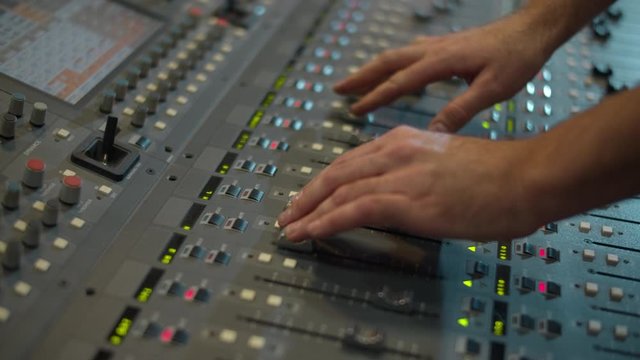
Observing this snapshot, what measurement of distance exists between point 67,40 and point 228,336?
3.82ft

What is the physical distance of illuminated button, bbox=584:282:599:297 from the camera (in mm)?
1705

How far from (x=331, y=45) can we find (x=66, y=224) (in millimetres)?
1234

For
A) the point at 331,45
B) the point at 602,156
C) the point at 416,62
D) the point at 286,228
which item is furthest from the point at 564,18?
the point at 286,228

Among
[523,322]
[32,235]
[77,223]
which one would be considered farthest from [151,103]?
[523,322]

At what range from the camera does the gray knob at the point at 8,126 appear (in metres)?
1.81

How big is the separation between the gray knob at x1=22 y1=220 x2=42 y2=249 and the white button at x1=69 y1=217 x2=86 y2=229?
0.33 ft

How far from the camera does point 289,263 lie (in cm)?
169

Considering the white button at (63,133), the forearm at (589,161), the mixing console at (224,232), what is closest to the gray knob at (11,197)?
the mixing console at (224,232)

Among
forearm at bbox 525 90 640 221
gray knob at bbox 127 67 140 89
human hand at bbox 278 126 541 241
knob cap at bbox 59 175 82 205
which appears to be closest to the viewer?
forearm at bbox 525 90 640 221

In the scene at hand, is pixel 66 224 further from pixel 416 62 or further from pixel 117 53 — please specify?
pixel 416 62

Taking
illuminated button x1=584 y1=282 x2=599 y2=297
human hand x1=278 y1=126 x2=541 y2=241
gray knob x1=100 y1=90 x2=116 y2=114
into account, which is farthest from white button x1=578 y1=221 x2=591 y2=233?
gray knob x1=100 y1=90 x2=116 y2=114

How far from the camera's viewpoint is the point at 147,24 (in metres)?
2.46

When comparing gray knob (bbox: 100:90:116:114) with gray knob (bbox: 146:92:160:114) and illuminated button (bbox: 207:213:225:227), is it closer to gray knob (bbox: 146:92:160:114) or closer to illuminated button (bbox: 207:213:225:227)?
gray knob (bbox: 146:92:160:114)

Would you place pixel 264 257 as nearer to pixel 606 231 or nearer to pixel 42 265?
pixel 42 265
